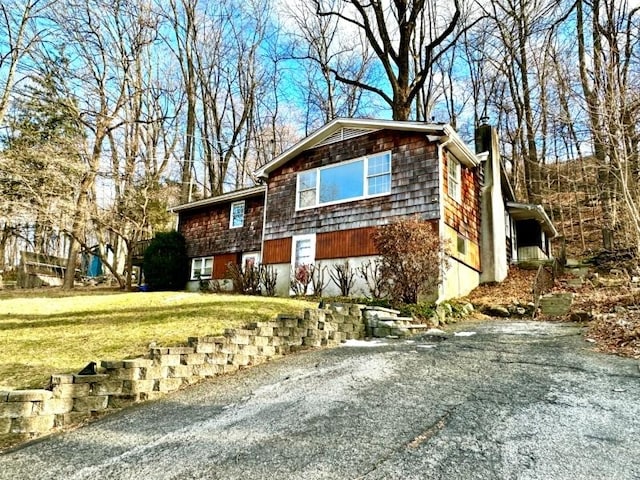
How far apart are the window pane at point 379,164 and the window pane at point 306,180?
2.13 meters

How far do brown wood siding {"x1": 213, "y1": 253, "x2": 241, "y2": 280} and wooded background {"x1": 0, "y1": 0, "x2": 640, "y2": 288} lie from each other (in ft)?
12.4

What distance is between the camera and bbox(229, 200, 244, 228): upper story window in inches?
701

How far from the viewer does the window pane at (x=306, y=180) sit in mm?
14312

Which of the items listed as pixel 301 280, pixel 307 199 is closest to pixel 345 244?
pixel 301 280

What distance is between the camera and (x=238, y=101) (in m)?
28.0

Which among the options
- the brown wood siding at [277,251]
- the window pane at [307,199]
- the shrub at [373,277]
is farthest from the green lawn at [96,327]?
the window pane at [307,199]

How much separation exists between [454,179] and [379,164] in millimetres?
2326

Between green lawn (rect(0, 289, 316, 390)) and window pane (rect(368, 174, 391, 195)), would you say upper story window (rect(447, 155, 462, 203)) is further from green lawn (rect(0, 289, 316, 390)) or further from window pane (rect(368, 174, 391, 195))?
green lawn (rect(0, 289, 316, 390))

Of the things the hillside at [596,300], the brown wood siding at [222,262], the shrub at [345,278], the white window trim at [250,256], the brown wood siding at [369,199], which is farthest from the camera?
the brown wood siding at [222,262]

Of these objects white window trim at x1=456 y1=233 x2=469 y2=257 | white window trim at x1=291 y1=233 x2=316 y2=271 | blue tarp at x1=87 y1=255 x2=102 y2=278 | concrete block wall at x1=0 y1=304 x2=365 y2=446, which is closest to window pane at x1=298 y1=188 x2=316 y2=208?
white window trim at x1=291 y1=233 x2=316 y2=271

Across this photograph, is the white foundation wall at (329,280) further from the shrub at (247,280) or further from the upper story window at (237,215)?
the upper story window at (237,215)

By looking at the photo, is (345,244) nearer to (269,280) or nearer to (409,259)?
(269,280)

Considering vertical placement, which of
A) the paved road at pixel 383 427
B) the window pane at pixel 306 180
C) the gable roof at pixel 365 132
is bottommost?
the paved road at pixel 383 427

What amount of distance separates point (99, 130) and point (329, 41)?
13996mm
